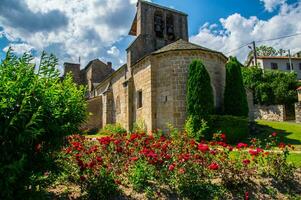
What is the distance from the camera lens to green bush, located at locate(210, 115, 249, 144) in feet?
47.0

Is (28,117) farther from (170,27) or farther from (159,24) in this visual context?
(170,27)

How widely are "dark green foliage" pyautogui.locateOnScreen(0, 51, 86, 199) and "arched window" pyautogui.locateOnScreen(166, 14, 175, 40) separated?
64.4 feet

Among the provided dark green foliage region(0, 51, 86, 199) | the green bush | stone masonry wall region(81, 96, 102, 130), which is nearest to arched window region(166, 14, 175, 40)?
stone masonry wall region(81, 96, 102, 130)

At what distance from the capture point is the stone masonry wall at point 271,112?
28203 millimetres

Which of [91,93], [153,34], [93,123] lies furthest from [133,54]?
[91,93]

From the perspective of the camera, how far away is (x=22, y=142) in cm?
367

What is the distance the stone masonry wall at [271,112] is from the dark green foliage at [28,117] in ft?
93.9

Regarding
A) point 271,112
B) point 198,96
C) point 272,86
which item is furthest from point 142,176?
point 272,86

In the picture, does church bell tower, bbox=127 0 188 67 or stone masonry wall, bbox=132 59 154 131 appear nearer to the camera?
stone masonry wall, bbox=132 59 154 131

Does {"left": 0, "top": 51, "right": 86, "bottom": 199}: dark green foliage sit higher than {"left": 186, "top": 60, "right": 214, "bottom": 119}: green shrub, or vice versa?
{"left": 186, "top": 60, "right": 214, "bottom": 119}: green shrub

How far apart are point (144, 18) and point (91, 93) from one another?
777 inches

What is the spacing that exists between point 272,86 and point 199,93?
70.6 ft

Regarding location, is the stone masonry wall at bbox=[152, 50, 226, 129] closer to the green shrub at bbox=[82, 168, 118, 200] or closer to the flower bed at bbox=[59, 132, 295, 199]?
the flower bed at bbox=[59, 132, 295, 199]

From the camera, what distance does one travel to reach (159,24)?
23.1m
